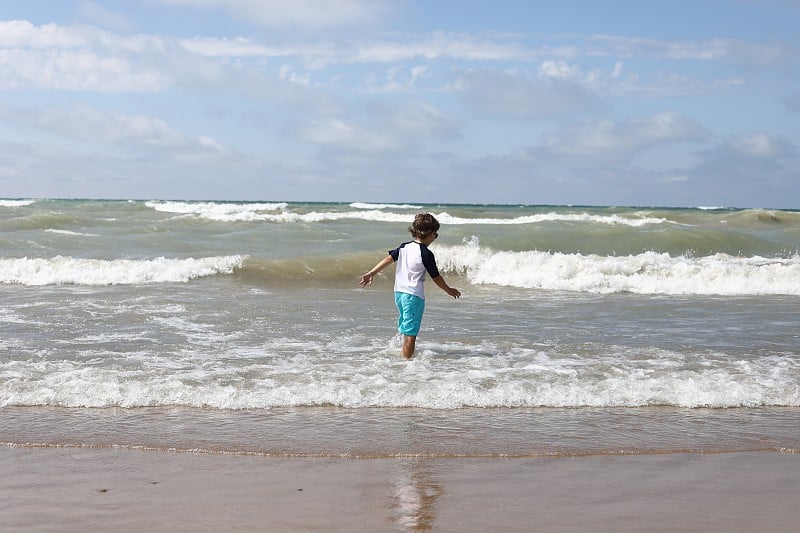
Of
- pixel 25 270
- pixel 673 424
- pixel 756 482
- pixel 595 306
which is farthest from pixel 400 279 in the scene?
pixel 25 270

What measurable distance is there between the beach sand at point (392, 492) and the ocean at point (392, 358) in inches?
9.9

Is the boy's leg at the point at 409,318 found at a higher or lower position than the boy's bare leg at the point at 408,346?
higher

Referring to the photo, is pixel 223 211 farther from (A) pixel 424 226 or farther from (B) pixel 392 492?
(B) pixel 392 492

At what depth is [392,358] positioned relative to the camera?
7652 mm

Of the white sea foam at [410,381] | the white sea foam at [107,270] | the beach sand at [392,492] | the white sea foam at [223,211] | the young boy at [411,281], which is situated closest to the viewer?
the beach sand at [392,492]

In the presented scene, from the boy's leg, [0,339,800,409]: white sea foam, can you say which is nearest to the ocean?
[0,339,800,409]: white sea foam

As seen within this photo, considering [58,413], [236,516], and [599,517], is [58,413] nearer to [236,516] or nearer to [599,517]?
[236,516]

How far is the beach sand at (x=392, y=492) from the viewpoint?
3.55 m

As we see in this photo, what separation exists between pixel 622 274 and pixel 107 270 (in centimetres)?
1041

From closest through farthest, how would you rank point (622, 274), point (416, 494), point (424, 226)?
point (416, 494)
point (424, 226)
point (622, 274)

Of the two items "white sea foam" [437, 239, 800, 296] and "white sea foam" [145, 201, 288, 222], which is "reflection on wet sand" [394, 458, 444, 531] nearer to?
"white sea foam" [437, 239, 800, 296]

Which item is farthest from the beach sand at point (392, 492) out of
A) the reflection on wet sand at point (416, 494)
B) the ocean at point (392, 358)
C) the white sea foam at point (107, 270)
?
the white sea foam at point (107, 270)

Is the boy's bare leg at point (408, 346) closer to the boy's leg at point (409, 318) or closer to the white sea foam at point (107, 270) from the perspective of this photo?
the boy's leg at point (409, 318)

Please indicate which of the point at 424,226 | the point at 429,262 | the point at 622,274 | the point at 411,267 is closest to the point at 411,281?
the point at 411,267
